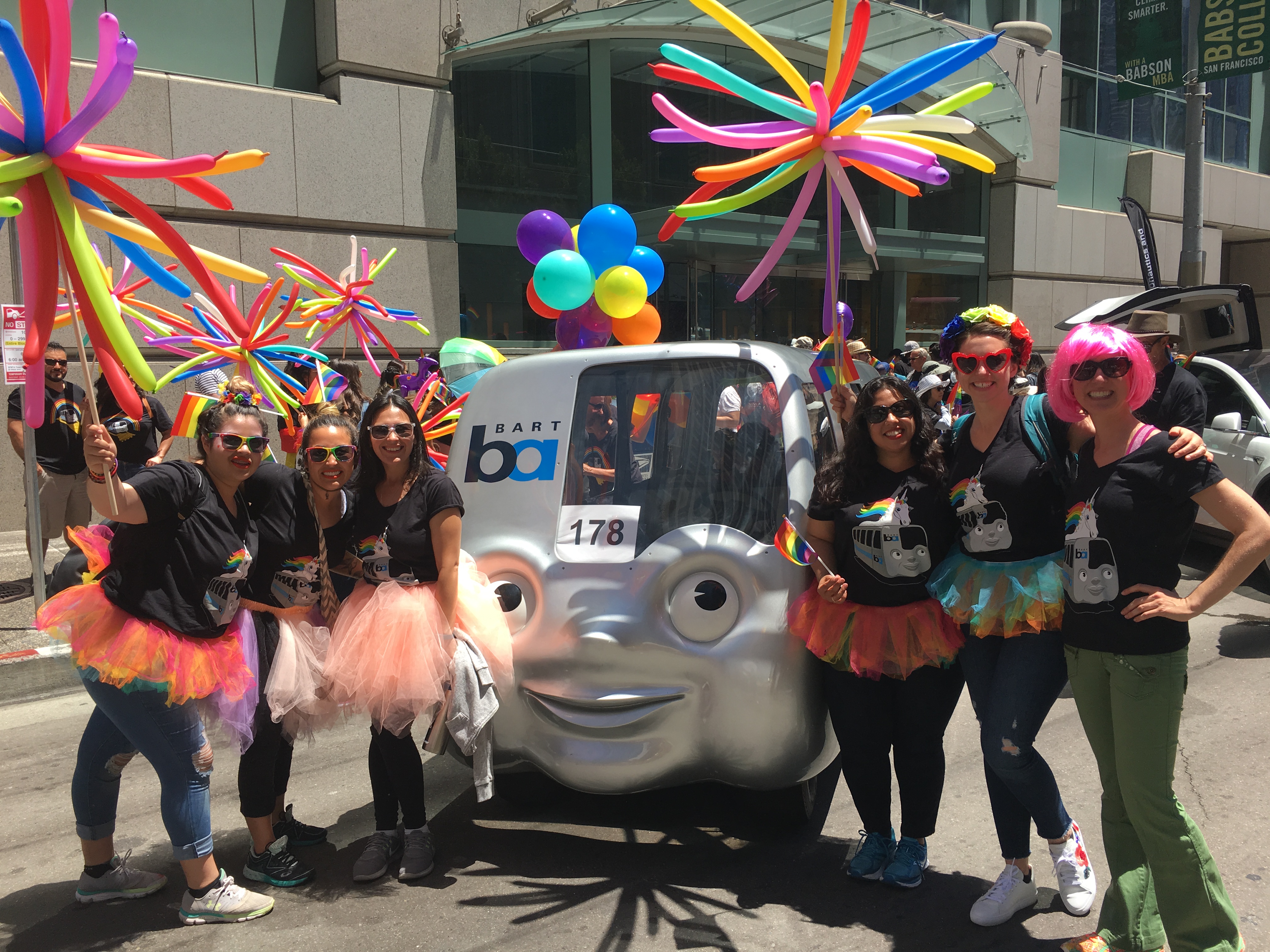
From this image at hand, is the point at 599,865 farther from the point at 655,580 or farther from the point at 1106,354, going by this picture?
the point at 1106,354

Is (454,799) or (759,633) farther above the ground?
(759,633)

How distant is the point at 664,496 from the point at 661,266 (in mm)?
2352

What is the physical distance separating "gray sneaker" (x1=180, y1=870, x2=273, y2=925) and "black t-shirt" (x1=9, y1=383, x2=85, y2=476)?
14.8 ft

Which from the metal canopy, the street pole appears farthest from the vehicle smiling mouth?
the street pole

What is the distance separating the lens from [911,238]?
17000mm

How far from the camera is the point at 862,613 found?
3266mm

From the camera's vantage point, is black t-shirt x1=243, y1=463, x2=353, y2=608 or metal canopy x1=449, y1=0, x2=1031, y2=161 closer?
black t-shirt x1=243, y1=463, x2=353, y2=608

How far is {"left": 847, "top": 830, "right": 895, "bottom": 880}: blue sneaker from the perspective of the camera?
3406mm

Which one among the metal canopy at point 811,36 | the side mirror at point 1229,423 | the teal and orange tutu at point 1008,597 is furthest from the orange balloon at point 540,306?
the metal canopy at point 811,36

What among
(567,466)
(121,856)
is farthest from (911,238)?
(121,856)

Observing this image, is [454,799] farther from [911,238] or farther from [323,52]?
[911,238]

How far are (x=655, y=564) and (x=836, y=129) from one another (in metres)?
1.71

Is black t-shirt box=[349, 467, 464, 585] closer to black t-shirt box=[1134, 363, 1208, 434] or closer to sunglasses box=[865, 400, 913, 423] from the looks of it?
sunglasses box=[865, 400, 913, 423]

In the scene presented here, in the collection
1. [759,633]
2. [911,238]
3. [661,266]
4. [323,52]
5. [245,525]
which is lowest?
[759,633]
